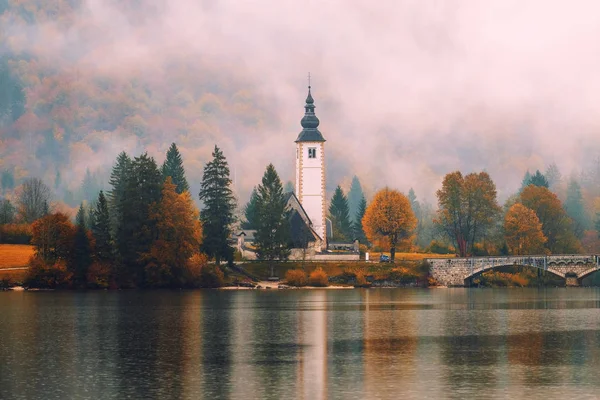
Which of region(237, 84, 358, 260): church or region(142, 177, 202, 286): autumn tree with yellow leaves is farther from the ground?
region(237, 84, 358, 260): church

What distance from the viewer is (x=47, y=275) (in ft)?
400

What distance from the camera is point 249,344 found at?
199 ft

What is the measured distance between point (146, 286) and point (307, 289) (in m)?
23.0

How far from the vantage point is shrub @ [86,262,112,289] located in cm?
12300

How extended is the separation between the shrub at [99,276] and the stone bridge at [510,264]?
160 ft

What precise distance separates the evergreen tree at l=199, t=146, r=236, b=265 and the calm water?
35.7m

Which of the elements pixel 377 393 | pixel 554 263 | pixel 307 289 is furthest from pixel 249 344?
pixel 554 263

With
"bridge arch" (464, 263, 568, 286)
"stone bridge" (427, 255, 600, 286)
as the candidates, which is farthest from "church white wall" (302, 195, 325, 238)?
"bridge arch" (464, 263, 568, 286)

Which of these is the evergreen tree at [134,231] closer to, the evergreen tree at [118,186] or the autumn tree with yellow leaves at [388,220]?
the evergreen tree at [118,186]

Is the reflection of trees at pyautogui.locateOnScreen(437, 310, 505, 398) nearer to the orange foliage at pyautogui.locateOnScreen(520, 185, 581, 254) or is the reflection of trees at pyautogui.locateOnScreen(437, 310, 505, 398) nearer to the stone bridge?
the stone bridge

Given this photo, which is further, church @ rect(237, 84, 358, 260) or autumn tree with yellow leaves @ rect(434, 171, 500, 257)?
church @ rect(237, 84, 358, 260)

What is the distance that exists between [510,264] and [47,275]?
6248 centimetres

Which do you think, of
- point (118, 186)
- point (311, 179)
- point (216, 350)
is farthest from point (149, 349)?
point (311, 179)

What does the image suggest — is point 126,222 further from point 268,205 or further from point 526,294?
point 526,294
